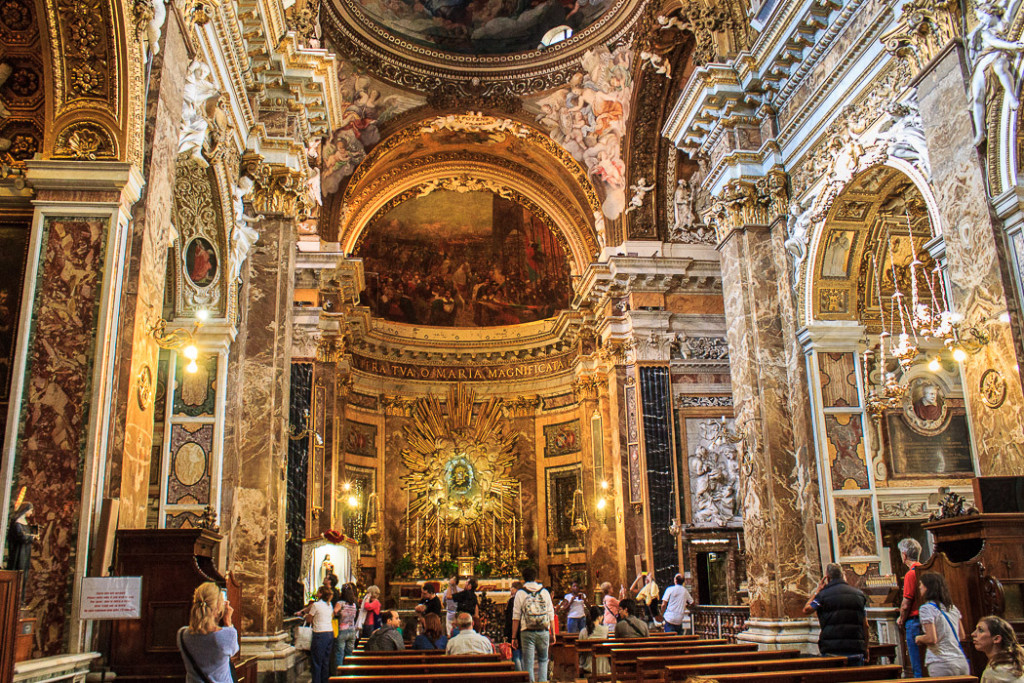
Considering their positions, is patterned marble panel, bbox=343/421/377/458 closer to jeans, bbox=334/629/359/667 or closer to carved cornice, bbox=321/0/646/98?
carved cornice, bbox=321/0/646/98

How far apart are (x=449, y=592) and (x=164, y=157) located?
7.85 meters

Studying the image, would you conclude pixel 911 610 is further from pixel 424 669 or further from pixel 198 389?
pixel 198 389

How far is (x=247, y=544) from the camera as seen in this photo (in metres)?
9.11

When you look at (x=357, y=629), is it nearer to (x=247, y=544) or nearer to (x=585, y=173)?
(x=247, y=544)

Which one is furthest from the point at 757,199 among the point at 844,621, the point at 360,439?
the point at 360,439

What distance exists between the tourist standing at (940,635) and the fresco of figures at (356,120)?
14095 millimetres

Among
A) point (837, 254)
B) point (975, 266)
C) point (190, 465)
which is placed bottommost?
point (190, 465)

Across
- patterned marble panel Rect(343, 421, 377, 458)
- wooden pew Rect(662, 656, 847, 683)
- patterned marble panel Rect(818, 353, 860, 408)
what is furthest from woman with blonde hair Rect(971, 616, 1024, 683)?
patterned marble panel Rect(343, 421, 377, 458)

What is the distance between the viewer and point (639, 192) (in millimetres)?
17453

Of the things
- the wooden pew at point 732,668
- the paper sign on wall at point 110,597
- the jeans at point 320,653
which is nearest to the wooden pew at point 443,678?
the wooden pew at point 732,668

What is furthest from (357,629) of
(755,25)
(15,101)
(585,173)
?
(585,173)

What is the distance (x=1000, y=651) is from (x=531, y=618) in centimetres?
551

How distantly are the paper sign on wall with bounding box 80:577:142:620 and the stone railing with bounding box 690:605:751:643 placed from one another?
8537 millimetres

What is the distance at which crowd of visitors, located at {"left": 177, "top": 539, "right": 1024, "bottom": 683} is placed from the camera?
4.32 metres
